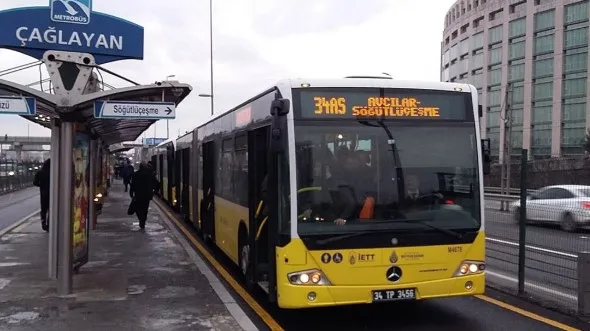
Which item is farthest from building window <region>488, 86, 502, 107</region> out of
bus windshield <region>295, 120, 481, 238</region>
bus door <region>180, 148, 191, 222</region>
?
bus windshield <region>295, 120, 481, 238</region>

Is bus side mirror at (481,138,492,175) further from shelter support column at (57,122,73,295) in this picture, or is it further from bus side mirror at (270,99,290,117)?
shelter support column at (57,122,73,295)

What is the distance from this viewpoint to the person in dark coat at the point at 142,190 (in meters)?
16.3

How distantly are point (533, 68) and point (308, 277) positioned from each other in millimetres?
82012

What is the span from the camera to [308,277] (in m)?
6.38

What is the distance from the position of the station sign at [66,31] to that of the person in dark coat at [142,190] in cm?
775

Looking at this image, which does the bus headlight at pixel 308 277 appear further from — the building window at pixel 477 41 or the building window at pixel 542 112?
the building window at pixel 477 41

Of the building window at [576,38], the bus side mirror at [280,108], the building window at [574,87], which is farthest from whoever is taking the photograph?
the building window at [574,87]

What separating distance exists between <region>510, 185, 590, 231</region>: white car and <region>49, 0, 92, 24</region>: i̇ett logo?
6947 mm

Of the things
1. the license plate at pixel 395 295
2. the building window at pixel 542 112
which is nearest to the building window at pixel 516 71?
the building window at pixel 542 112

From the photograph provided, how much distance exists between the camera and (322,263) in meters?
6.39

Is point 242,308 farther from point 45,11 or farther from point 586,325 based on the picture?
point 45,11

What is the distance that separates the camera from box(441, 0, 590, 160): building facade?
75.0m

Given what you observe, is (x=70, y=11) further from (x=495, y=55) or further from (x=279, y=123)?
(x=495, y=55)

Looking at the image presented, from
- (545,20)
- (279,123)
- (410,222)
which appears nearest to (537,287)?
(410,222)
